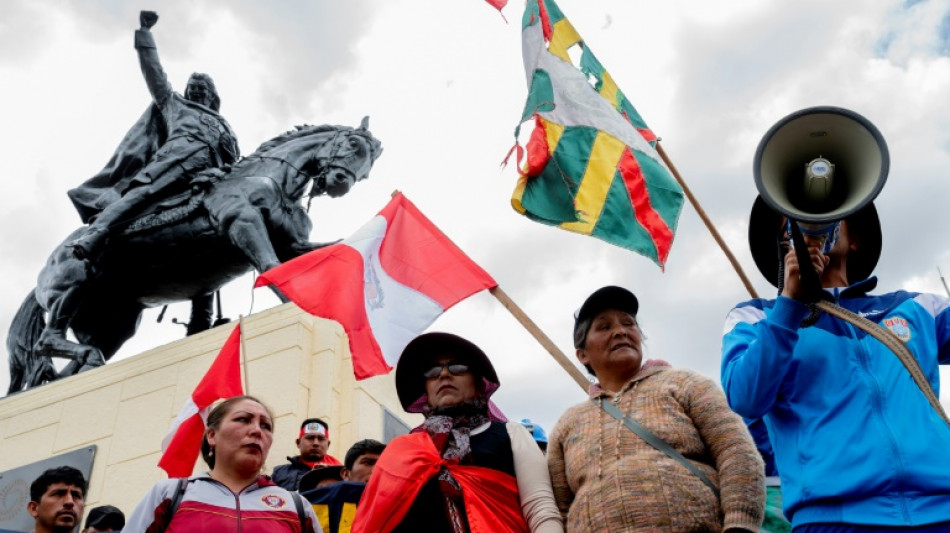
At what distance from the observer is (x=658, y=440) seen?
2834mm

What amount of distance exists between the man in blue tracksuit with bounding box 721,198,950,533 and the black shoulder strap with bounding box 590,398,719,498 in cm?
22

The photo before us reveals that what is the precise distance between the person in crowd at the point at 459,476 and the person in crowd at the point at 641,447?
0.34 feet

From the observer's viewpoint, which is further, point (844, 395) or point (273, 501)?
point (273, 501)

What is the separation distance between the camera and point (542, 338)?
15.3 feet

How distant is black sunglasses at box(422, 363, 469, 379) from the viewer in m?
3.47

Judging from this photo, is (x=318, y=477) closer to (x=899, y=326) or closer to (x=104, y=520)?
(x=104, y=520)

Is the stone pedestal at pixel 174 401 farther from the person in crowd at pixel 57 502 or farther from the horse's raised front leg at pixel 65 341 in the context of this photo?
the person in crowd at pixel 57 502

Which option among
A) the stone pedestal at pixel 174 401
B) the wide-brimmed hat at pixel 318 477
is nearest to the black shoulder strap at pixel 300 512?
the wide-brimmed hat at pixel 318 477

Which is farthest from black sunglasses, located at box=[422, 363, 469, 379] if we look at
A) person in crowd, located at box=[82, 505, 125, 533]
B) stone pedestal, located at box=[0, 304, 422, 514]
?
stone pedestal, located at box=[0, 304, 422, 514]

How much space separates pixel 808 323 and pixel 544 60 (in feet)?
12.5

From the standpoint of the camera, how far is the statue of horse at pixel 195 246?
9.66 m

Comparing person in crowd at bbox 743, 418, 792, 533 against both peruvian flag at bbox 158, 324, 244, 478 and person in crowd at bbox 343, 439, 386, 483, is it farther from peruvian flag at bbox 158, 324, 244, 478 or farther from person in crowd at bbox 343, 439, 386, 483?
peruvian flag at bbox 158, 324, 244, 478

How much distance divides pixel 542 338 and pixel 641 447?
6.06 ft

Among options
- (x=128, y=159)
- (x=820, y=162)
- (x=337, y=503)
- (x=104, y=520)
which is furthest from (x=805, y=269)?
(x=128, y=159)
